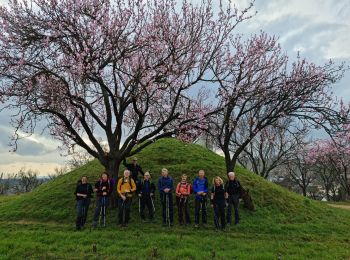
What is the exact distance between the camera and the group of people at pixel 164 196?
45.9ft

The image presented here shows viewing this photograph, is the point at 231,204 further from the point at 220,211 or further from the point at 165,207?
the point at 165,207

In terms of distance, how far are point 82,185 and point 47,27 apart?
6.86 metres

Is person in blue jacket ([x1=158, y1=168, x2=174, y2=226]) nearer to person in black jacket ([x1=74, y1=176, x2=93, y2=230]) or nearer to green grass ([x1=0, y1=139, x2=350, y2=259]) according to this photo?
green grass ([x1=0, y1=139, x2=350, y2=259])

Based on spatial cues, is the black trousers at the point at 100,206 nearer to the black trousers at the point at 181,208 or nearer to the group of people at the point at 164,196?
the group of people at the point at 164,196

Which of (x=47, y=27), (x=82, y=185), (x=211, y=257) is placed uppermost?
(x=47, y=27)

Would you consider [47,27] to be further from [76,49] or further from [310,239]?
[310,239]

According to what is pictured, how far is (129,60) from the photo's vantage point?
16.9 metres

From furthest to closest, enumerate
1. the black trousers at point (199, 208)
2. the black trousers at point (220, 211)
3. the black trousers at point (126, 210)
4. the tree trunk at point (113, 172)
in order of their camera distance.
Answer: the tree trunk at point (113, 172), the black trousers at point (199, 208), the black trousers at point (126, 210), the black trousers at point (220, 211)

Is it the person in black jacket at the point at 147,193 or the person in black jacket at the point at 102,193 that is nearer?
the person in black jacket at the point at 102,193

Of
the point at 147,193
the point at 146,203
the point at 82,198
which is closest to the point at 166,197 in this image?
the point at 147,193

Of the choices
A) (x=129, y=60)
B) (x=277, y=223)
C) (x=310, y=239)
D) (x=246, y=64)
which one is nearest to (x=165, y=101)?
(x=129, y=60)

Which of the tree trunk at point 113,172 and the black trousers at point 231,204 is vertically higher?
the tree trunk at point 113,172

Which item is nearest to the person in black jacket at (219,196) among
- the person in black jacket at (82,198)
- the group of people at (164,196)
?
the group of people at (164,196)

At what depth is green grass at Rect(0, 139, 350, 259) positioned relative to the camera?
10188 mm
